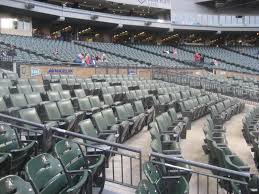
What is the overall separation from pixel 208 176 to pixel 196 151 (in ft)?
11.0

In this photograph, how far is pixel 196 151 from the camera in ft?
26.1

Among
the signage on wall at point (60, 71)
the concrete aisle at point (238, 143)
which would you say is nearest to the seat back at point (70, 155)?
the concrete aisle at point (238, 143)

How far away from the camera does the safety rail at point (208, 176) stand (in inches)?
170

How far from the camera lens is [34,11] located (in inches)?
977

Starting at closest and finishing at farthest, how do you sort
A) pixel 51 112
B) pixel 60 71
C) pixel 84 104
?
pixel 51 112, pixel 84 104, pixel 60 71

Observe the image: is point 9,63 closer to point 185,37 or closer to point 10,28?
point 10,28

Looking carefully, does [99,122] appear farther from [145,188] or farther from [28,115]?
[145,188]

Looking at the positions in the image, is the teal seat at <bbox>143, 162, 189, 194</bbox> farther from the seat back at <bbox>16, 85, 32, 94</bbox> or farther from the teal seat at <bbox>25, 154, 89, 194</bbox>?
the seat back at <bbox>16, 85, 32, 94</bbox>

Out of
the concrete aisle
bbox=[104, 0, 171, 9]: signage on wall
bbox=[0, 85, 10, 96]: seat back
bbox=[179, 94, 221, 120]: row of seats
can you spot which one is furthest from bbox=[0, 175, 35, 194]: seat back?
bbox=[104, 0, 171, 9]: signage on wall

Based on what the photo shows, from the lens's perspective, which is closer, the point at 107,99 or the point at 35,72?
the point at 107,99

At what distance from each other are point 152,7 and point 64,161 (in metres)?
30.9

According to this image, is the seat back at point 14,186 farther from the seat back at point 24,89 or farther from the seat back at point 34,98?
the seat back at point 24,89

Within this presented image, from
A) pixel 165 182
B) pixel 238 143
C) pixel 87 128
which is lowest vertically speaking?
pixel 238 143

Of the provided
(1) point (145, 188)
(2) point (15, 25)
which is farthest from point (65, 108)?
(2) point (15, 25)
